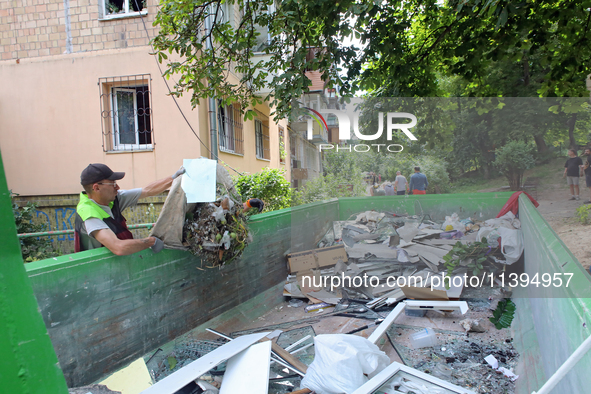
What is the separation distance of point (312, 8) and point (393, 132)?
81.1 inches

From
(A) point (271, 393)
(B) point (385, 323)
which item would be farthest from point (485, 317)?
(A) point (271, 393)

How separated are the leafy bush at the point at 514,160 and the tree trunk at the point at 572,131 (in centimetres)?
48

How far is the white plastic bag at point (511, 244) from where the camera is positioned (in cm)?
454

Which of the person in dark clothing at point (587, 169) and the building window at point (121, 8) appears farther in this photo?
the building window at point (121, 8)

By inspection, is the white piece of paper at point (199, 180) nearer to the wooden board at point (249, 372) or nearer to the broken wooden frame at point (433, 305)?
the wooden board at point (249, 372)

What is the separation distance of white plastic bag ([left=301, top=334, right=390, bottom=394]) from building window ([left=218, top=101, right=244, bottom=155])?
257 inches

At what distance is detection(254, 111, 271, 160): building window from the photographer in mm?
11094

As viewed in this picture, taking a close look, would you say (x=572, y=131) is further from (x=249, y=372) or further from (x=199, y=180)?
(x=249, y=372)

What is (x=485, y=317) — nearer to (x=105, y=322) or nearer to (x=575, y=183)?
(x=575, y=183)

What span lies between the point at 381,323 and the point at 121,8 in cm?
834

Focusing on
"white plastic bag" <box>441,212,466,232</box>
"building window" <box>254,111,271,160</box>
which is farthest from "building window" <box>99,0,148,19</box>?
"white plastic bag" <box>441,212,466,232</box>

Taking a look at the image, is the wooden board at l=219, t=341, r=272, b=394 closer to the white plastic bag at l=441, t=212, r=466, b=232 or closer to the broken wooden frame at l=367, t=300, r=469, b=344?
the broken wooden frame at l=367, t=300, r=469, b=344

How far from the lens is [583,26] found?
4.96 m

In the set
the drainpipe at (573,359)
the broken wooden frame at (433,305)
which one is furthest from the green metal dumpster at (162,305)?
the broken wooden frame at (433,305)
